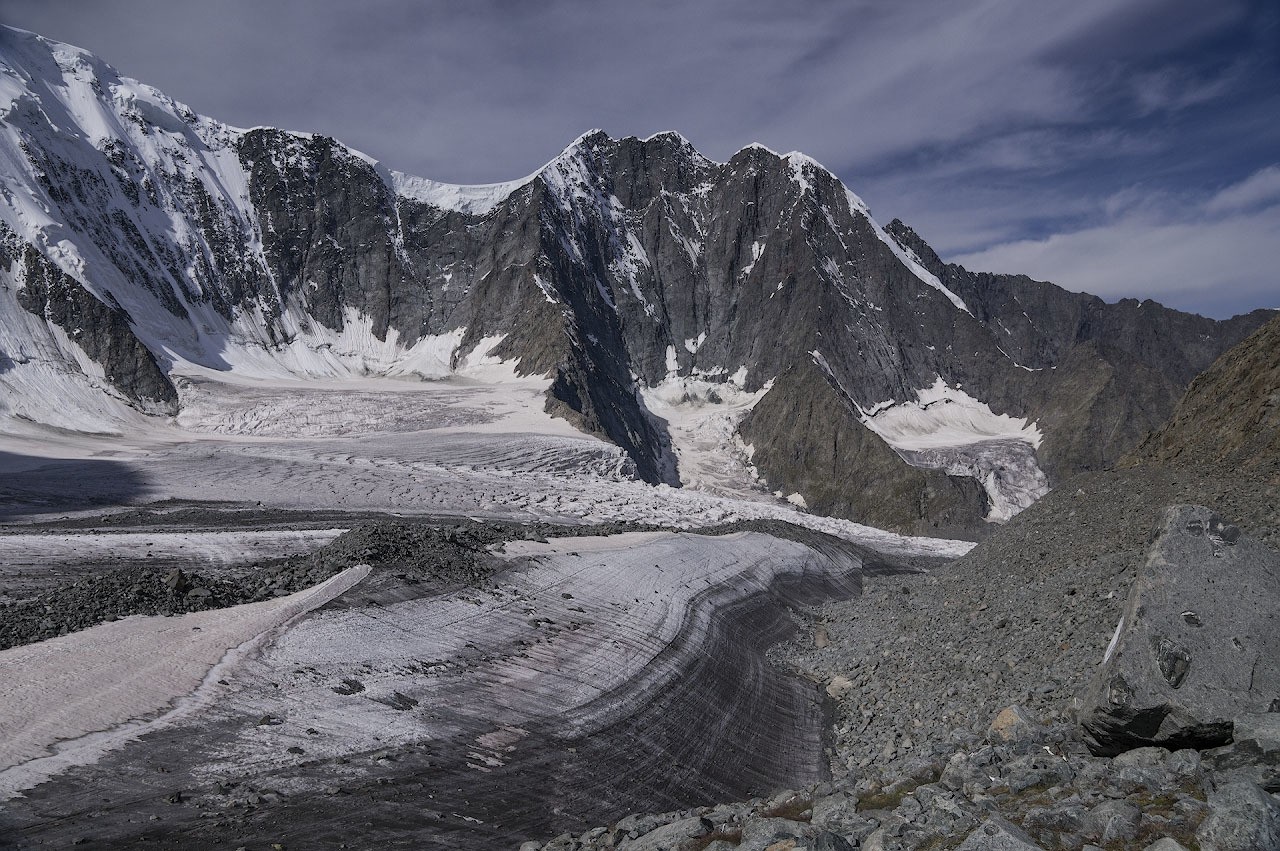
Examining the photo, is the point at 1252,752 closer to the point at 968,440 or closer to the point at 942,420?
the point at 968,440

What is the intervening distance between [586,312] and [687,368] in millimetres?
22580

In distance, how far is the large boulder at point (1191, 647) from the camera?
21.5 ft

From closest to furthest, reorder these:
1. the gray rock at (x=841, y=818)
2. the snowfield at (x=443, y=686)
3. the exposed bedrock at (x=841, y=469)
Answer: the gray rock at (x=841, y=818) → the snowfield at (x=443, y=686) → the exposed bedrock at (x=841, y=469)

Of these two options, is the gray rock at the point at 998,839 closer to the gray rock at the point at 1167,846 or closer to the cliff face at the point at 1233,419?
the gray rock at the point at 1167,846

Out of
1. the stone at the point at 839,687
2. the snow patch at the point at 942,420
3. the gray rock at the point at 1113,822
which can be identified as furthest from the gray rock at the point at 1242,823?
the snow patch at the point at 942,420

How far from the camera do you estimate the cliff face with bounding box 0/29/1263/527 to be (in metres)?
93.2

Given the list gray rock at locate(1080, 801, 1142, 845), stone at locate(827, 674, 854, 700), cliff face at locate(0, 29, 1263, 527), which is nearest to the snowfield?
stone at locate(827, 674, 854, 700)

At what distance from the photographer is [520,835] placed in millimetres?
9531

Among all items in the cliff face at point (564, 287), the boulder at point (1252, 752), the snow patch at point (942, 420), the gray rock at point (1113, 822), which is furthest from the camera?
the snow patch at point (942, 420)

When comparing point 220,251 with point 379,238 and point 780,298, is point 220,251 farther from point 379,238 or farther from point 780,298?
point 780,298

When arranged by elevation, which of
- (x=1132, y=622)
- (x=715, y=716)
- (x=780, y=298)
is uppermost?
(x=780, y=298)

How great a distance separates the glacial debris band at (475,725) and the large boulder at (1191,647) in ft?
21.8

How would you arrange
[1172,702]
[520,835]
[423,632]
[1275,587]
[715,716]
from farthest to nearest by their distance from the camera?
1. [715,716]
2. [423,632]
3. [520,835]
4. [1275,587]
5. [1172,702]

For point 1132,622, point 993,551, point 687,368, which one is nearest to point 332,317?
point 687,368
